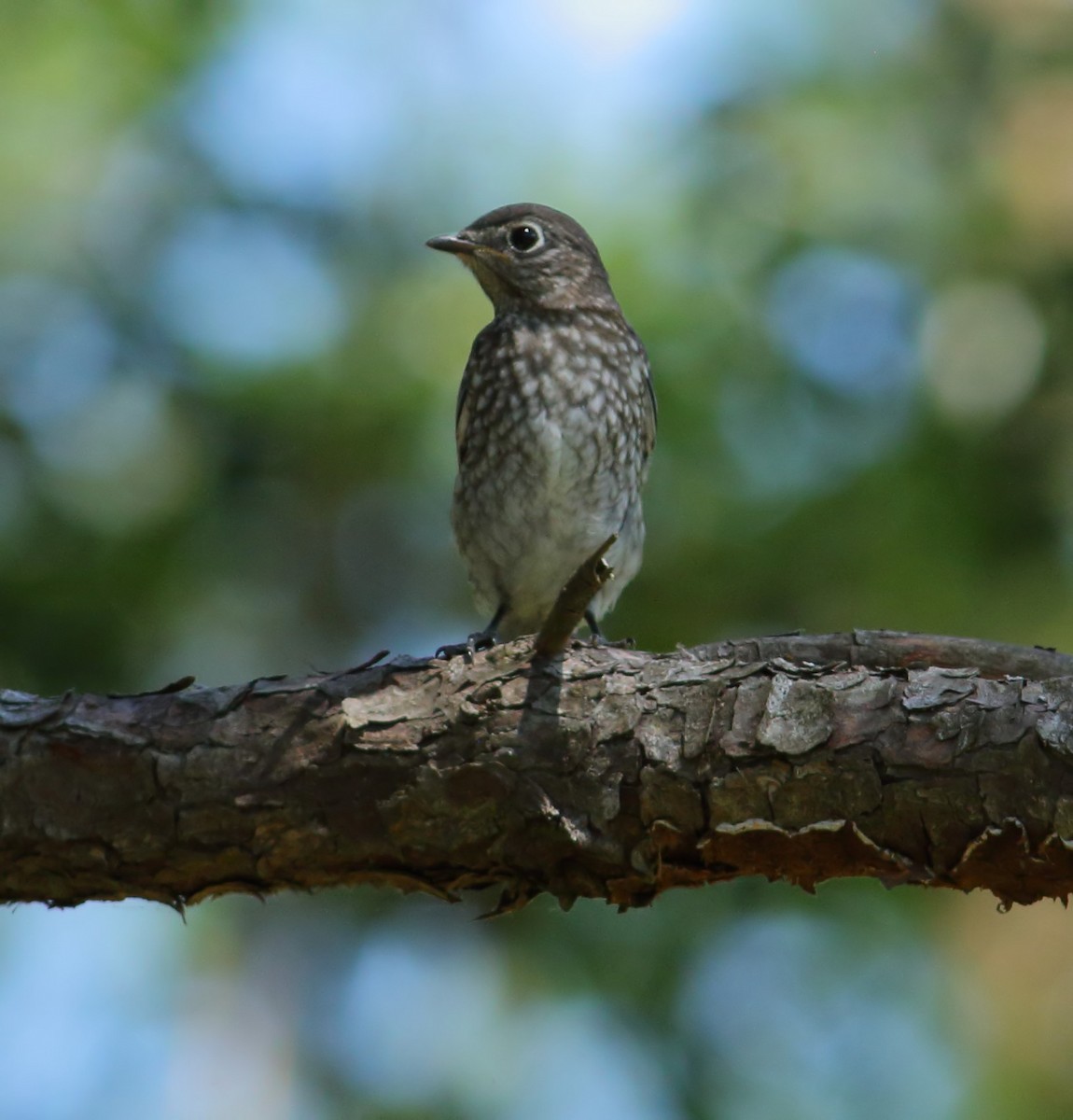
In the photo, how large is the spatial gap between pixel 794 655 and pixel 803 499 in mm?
1960

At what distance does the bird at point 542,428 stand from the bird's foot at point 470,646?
0.02m

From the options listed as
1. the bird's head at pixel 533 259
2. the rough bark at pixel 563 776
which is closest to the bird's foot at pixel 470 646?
the rough bark at pixel 563 776

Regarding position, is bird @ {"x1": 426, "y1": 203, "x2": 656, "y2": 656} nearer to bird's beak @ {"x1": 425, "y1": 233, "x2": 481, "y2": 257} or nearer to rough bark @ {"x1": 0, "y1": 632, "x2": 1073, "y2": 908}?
bird's beak @ {"x1": 425, "y1": 233, "x2": 481, "y2": 257}

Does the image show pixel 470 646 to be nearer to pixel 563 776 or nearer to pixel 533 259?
pixel 563 776

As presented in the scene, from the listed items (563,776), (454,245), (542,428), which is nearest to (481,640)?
(542,428)

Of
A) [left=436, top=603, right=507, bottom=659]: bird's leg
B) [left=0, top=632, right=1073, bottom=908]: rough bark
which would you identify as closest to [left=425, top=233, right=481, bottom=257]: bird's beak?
[left=436, top=603, right=507, bottom=659]: bird's leg

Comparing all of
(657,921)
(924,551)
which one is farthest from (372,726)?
(924,551)

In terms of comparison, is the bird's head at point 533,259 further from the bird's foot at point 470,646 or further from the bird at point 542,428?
the bird's foot at point 470,646

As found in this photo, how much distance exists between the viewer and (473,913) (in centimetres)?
554

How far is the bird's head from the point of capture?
5859 mm

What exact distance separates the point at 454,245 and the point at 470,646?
203 cm

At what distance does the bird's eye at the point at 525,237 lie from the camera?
5887 millimetres

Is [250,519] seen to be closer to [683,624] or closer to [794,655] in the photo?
[683,624]

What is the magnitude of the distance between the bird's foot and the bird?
0.06ft
